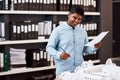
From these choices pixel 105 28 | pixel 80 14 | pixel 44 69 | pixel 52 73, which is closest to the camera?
pixel 80 14

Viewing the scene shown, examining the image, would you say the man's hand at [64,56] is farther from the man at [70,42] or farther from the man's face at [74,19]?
the man's face at [74,19]

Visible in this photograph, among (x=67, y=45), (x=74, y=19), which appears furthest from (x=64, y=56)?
(x=74, y=19)

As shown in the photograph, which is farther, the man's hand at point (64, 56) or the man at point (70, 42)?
the man at point (70, 42)

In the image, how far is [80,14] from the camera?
8.35ft

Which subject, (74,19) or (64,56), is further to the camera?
(74,19)

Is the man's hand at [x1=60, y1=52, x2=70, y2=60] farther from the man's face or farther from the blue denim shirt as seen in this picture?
the man's face

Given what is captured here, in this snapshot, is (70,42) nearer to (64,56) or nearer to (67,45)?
(67,45)

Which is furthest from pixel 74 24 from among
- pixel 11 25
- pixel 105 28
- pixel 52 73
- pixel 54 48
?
pixel 105 28

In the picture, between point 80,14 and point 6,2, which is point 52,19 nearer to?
point 6,2

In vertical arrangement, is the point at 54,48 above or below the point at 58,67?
above

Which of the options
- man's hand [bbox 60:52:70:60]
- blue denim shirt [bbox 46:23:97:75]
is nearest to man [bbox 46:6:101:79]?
blue denim shirt [bbox 46:23:97:75]

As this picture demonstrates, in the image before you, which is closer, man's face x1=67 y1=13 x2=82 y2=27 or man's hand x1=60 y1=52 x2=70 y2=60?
man's hand x1=60 y1=52 x2=70 y2=60

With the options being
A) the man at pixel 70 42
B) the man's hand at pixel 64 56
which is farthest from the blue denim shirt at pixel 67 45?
the man's hand at pixel 64 56

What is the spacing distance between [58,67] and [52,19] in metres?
1.55
